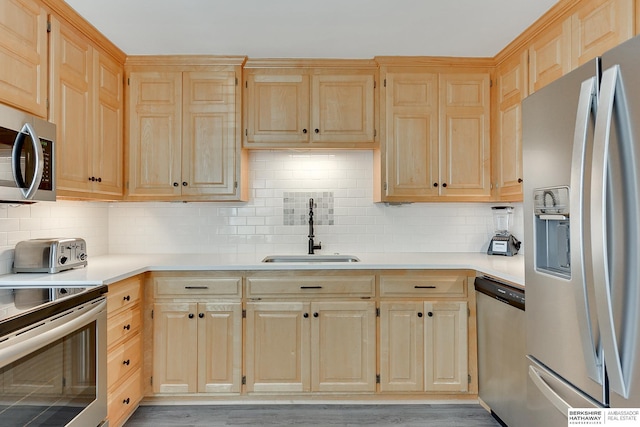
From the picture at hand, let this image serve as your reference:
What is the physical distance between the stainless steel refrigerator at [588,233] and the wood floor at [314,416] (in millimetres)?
973

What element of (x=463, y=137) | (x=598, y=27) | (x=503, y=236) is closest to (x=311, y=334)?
(x=503, y=236)

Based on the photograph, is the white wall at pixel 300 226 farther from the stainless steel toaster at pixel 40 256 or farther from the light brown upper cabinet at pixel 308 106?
the stainless steel toaster at pixel 40 256

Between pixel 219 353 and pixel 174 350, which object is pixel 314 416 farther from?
pixel 174 350

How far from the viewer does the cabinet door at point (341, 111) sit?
109 inches

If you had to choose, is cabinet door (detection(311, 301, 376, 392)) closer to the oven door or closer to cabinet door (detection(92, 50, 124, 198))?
the oven door

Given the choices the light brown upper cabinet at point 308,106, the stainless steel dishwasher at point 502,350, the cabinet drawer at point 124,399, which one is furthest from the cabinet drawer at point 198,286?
the stainless steel dishwasher at point 502,350

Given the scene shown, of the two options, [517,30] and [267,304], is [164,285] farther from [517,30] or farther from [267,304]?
[517,30]

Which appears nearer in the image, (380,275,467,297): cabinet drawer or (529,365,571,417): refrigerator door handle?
(529,365,571,417): refrigerator door handle

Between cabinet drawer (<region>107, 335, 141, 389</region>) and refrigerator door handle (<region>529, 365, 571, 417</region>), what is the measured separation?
203 centimetres

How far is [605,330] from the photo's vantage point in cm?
107

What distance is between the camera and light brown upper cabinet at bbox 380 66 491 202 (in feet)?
9.02

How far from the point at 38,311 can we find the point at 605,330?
6.20ft

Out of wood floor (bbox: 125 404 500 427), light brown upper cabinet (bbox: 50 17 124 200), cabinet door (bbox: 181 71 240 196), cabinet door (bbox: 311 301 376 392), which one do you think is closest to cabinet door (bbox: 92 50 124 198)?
light brown upper cabinet (bbox: 50 17 124 200)

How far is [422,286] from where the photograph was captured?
2.43m
